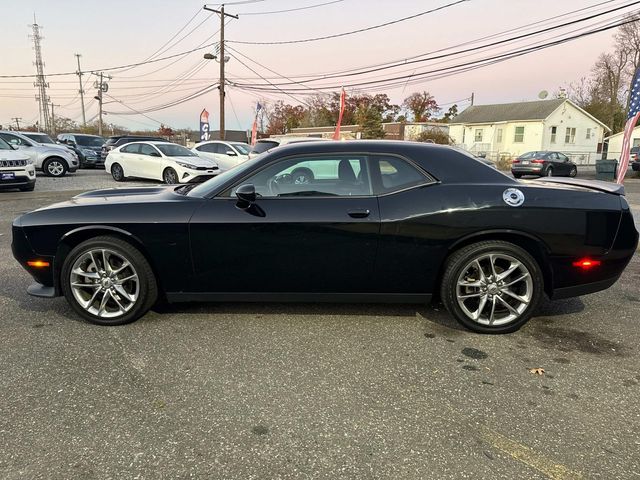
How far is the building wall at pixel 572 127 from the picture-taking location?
40062mm

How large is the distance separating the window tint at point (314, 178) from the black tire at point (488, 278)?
2.97 feet

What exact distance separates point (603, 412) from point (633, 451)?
36 cm

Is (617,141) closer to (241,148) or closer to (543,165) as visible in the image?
(543,165)

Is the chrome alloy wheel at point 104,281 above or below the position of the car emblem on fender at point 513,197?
below

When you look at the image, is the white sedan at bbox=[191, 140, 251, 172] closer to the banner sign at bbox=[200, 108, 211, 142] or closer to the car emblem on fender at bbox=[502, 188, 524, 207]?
the banner sign at bbox=[200, 108, 211, 142]

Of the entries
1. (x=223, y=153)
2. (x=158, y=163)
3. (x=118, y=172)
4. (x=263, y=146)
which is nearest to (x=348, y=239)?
(x=263, y=146)

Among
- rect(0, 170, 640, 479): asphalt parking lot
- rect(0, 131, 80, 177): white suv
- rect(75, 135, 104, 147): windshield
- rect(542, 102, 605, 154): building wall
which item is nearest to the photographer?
rect(0, 170, 640, 479): asphalt parking lot

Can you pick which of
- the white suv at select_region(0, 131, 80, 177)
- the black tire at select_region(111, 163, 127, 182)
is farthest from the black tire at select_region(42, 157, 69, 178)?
the black tire at select_region(111, 163, 127, 182)

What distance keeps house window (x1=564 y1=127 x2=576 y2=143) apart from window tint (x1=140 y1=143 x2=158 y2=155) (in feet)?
126

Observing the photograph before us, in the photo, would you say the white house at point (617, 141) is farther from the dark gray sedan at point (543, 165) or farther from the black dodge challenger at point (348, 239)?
the black dodge challenger at point (348, 239)

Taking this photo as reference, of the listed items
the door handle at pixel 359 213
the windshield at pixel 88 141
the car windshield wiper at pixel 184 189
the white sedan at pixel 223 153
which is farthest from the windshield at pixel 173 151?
the door handle at pixel 359 213

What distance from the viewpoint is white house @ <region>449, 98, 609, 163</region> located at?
39.8m

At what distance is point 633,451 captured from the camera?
2.31 meters

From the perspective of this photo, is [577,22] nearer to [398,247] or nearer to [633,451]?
[398,247]
